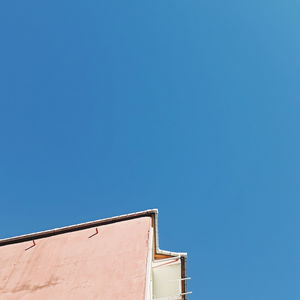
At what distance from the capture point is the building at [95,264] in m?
8.27

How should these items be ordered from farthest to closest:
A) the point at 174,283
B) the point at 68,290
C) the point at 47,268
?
1. the point at 174,283
2. the point at 47,268
3. the point at 68,290

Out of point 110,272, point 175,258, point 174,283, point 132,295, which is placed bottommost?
point 132,295

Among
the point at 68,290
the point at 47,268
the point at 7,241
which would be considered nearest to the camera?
the point at 68,290

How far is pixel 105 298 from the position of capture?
774 cm

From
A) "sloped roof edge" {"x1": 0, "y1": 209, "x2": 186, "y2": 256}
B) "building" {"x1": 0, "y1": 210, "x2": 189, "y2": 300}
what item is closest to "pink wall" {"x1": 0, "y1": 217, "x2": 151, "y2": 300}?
"building" {"x1": 0, "y1": 210, "x2": 189, "y2": 300}

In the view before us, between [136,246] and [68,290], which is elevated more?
[136,246]

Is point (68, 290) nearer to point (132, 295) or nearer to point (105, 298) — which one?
point (105, 298)

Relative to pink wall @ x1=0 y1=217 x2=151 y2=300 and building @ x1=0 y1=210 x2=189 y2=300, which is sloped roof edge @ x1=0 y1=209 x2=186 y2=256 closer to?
building @ x1=0 y1=210 x2=189 y2=300

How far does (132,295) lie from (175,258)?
13.5 feet

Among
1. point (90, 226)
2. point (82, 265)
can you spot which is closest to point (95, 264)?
point (82, 265)

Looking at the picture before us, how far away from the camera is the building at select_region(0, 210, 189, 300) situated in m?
8.27

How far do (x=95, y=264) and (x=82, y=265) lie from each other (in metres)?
0.45

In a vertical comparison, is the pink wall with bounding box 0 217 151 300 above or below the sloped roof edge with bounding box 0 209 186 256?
below

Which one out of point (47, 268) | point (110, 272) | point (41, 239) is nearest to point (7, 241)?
point (41, 239)
